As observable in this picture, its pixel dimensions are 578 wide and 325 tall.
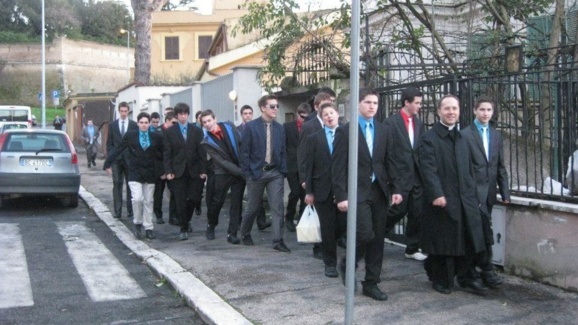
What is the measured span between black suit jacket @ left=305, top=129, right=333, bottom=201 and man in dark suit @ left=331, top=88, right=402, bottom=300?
0.37m

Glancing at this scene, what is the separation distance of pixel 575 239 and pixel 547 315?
0.88 metres

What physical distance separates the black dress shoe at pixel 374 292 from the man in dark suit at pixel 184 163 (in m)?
4.14

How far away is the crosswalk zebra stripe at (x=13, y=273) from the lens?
704 centimetres

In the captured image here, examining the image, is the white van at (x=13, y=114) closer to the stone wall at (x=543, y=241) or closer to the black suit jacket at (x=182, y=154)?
the black suit jacket at (x=182, y=154)

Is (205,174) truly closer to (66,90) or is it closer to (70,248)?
(70,248)

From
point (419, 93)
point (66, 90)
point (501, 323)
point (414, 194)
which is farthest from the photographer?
point (66, 90)

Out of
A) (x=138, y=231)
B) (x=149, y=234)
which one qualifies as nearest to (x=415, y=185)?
(x=149, y=234)

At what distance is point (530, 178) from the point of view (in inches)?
303

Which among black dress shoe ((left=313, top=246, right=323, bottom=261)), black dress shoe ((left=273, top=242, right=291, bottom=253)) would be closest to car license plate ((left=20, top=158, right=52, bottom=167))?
black dress shoe ((left=273, top=242, right=291, bottom=253))

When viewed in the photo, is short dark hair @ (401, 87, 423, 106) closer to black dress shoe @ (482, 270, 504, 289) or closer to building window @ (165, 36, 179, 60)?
black dress shoe @ (482, 270, 504, 289)

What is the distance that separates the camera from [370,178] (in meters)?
6.54

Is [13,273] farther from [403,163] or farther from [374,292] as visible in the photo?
[403,163]

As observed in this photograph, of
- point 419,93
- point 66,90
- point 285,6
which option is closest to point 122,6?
point 66,90

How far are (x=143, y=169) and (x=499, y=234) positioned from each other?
4756 millimetres
